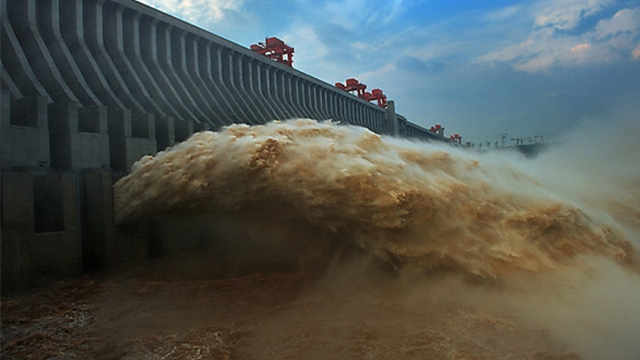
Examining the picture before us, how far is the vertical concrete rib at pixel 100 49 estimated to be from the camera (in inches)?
551

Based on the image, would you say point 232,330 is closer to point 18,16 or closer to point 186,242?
point 186,242

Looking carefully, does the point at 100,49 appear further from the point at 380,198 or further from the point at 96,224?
the point at 380,198

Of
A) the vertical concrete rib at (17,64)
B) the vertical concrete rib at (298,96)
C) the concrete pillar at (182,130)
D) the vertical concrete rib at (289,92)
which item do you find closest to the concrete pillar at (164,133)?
the concrete pillar at (182,130)

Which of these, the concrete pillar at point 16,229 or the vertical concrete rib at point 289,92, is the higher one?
the vertical concrete rib at point 289,92

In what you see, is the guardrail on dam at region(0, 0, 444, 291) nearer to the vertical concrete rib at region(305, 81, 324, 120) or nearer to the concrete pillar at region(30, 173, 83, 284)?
the concrete pillar at region(30, 173, 83, 284)

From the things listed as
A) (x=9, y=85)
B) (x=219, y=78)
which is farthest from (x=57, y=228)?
(x=219, y=78)

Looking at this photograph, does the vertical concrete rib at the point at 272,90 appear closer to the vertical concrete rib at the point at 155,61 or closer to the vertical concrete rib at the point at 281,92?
the vertical concrete rib at the point at 281,92

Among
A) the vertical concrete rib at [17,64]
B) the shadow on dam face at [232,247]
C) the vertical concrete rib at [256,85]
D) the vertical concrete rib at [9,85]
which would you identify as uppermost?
the vertical concrete rib at [256,85]

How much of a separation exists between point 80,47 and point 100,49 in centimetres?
84

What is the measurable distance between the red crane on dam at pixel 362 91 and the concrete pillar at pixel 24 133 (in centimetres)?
3075

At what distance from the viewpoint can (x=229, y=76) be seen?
2130cm

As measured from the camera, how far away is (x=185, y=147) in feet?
28.0

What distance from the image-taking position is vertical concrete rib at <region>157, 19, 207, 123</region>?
53.8ft

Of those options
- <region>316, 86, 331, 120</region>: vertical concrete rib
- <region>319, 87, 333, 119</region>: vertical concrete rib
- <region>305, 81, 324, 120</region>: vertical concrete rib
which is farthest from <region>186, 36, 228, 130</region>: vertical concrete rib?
<region>319, 87, 333, 119</region>: vertical concrete rib
